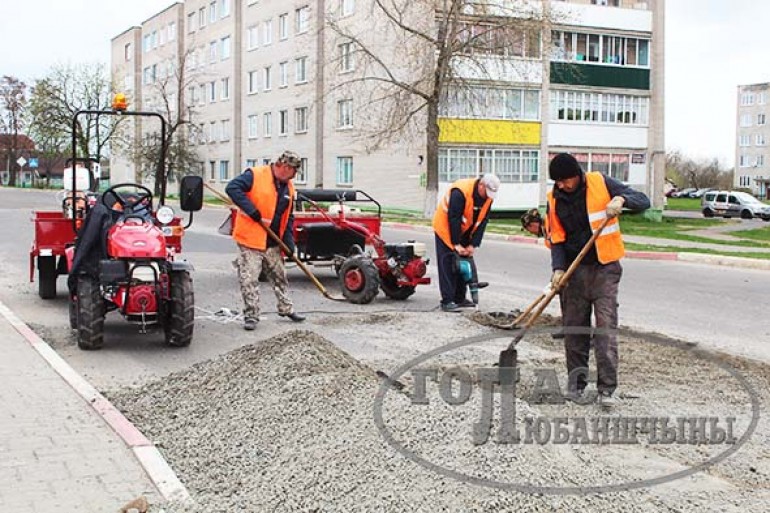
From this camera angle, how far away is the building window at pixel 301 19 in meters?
54.5

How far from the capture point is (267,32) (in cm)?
5928

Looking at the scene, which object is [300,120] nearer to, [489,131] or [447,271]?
[489,131]

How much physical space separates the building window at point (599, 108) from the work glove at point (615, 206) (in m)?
41.7

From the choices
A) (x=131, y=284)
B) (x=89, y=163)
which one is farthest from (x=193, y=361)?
(x=89, y=163)

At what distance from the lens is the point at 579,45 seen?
159 feet

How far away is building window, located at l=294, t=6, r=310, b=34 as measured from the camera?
179 ft

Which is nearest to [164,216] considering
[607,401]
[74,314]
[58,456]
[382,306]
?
[74,314]

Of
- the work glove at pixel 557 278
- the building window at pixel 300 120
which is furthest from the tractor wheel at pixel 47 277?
the building window at pixel 300 120

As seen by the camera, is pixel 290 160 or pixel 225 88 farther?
pixel 225 88

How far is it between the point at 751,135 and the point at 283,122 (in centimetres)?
7907

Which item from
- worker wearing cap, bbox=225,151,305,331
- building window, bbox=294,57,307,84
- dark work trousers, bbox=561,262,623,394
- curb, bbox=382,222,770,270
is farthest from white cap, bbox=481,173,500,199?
building window, bbox=294,57,307,84

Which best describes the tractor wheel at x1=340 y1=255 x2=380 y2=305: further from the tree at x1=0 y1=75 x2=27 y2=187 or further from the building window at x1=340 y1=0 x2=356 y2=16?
the tree at x1=0 y1=75 x2=27 y2=187

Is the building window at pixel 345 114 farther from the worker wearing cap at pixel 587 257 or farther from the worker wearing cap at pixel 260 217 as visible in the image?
the worker wearing cap at pixel 587 257

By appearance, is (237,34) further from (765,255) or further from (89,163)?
(89,163)
